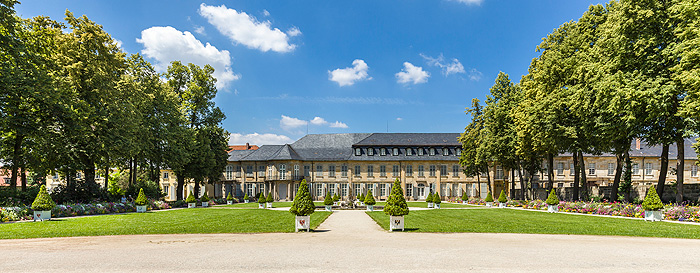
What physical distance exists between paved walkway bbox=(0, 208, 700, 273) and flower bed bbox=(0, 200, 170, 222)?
408 inches

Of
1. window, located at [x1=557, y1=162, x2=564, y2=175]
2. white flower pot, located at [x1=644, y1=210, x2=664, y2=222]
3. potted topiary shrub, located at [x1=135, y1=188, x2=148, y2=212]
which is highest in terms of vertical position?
window, located at [x1=557, y1=162, x2=564, y2=175]

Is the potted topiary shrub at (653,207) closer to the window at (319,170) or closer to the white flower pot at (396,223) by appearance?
the white flower pot at (396,223)

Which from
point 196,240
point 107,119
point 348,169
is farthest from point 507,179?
point 196,240

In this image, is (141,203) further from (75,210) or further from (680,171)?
(680,171)

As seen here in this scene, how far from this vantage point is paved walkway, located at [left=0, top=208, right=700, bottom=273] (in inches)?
327

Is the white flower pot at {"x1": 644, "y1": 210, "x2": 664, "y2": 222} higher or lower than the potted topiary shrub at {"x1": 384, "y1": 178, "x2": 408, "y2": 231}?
lower

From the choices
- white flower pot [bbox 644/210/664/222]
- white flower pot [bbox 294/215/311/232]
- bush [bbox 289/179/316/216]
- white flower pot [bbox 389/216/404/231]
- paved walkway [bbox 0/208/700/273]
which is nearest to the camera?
paved walkway [bbox 0/208/700/273]

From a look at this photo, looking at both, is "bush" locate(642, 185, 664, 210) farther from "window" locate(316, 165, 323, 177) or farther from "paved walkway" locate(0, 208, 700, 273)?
"window" locate(316, 165, 323, 177)

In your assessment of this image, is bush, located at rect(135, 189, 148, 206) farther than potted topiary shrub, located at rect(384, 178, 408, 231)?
Yes

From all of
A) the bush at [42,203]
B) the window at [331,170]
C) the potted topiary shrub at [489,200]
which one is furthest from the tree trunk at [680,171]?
the window at [331,170]

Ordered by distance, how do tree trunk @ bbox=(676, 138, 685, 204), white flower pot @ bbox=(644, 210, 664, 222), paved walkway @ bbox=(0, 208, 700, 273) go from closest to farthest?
paved walkway @ bbox=(0, 208, 700, 273)
white flower pot @ bbox=(644, 210, 664, 222)
tree trunk @ bbox=(676, 138, 685, 204)

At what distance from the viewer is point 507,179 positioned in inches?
2277

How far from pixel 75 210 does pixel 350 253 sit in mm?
22079

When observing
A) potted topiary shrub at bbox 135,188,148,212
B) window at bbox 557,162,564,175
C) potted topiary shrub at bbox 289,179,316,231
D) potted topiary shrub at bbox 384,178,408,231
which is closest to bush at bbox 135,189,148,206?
potted topiary shrub at bbox 135,188,148,212
